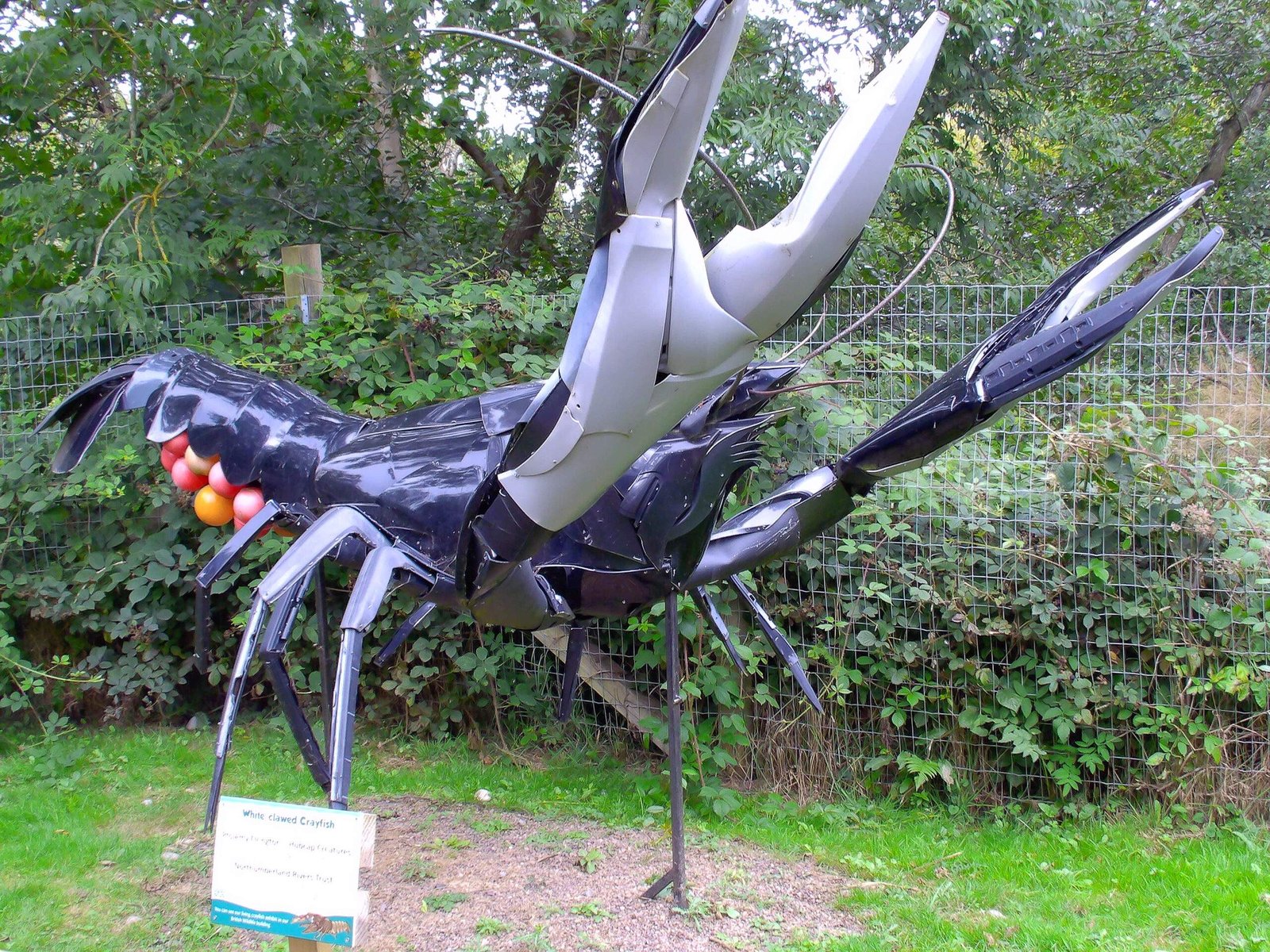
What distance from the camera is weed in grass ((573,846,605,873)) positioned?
2.84m

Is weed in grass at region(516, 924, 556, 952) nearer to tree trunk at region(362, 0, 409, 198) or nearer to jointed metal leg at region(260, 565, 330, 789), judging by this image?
jointed metal leg at region(260, 565, 330, 789)

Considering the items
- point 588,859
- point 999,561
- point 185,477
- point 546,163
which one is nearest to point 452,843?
point 588,859

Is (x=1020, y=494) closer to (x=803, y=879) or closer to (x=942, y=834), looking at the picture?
(x=942, y=834)

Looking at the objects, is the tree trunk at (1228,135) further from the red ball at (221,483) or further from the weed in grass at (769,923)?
the red ball at (221,483)

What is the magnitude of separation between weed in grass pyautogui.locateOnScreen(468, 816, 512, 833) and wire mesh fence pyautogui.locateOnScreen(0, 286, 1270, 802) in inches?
24.5

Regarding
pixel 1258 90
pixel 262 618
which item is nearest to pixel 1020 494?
pixel 262 618

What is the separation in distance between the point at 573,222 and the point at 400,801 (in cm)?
319

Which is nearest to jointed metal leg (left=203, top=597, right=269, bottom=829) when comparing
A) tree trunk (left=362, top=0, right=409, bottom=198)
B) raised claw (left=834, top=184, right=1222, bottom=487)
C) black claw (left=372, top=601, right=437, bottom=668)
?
black claw (left=372, top=601, right=437, bottom=668)

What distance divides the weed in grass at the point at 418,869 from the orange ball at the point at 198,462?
4.28 feet

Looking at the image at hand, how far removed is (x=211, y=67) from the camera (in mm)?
3910

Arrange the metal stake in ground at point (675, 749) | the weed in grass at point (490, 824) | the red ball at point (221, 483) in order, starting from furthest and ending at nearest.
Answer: the weed in grass at point (490, 824)
the red ball at point (221, 483)
the metal stake in ground at point (675, 749)

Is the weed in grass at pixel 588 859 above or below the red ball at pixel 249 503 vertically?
below

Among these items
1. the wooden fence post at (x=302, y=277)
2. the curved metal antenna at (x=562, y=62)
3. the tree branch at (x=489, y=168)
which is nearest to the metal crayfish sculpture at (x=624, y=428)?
the curved metal antenna at (x=562, y=62)

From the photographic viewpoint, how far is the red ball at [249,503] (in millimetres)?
2643
